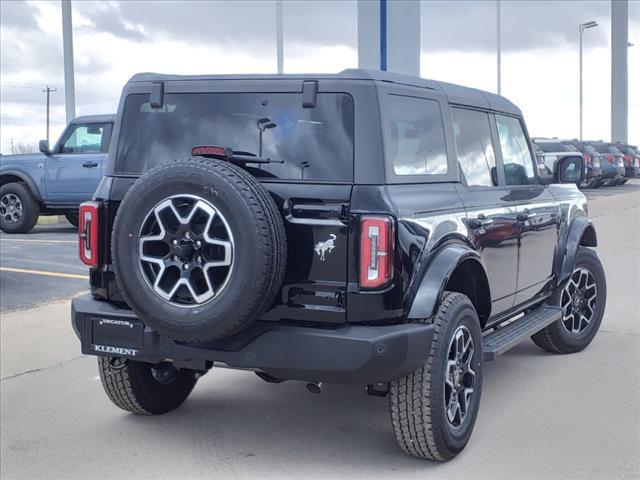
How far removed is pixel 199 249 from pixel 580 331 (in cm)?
385

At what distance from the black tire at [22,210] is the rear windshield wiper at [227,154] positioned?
11.0 meters

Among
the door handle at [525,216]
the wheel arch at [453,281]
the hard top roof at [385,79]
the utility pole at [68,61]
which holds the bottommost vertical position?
the wheel arch at [453,281]

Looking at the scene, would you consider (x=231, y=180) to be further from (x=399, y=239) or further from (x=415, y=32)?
(x=415, y=32)

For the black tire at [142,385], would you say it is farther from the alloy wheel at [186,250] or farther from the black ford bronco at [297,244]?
the alloy wheel at [186,250]

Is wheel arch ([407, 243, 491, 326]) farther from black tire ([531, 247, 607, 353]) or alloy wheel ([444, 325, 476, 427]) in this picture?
black tire ([531, 247, 607, 353])

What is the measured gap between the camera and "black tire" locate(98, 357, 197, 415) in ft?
15.5

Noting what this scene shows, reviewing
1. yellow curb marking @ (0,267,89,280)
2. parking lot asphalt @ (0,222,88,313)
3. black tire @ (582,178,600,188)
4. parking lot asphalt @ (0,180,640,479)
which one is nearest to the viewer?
parking lot asphalt @ (0,180,640,479)

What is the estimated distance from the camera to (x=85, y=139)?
13.9 meters

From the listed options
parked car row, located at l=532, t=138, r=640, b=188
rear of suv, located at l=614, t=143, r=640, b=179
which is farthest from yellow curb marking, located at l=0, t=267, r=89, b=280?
rear of suv, located at l=614, t=143, r=640, b=179

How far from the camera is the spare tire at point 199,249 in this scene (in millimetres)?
3676

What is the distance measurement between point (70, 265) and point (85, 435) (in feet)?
19.9

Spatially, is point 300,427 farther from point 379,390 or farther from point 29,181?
point 29,181

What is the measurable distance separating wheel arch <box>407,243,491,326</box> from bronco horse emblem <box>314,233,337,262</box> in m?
0.47

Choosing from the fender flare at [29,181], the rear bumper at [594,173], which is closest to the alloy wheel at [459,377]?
the fender flare at [29,181]
